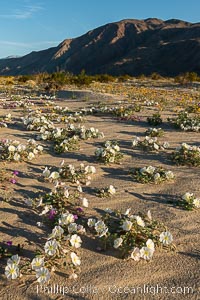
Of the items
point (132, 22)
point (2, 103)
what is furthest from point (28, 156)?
point (132, 22)

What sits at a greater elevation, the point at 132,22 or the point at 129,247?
the point at 132,22

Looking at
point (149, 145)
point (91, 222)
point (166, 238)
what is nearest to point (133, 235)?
point (166, 238)

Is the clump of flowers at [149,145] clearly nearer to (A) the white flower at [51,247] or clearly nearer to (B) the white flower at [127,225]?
(B) the white flower at [127,225]

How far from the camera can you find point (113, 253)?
140 inches

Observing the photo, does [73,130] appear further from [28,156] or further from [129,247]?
[129,247]

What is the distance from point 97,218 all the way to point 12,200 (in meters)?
1.19

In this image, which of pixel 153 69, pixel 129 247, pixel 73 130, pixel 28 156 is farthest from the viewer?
pixel 153 69

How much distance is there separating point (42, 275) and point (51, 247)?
0.34 m

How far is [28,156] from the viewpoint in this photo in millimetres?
6129

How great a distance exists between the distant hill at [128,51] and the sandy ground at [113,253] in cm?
5651

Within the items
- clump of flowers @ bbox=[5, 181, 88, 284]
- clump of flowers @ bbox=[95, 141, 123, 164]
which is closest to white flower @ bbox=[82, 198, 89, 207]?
clump of flowers @ bbox=[5, 181, 88, 284]

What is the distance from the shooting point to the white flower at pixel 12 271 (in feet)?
10.1

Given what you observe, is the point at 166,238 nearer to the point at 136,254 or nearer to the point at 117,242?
the point at 136,254

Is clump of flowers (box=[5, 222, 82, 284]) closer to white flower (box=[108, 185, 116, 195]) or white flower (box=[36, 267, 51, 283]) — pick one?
white flower (box=[36, 267, 51, 283])
